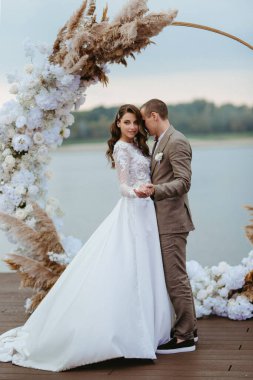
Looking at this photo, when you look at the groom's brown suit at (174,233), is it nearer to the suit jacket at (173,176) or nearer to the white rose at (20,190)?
the suit jacket at (173,176)

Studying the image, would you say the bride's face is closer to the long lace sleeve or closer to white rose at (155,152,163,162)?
the long lace sleeve

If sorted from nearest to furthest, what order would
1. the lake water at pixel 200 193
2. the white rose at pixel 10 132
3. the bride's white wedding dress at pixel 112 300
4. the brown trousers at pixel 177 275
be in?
the bride's white wedding dress at pixel 112 300
the brown trousers at pixel 177 275
the white rose at pixel 10 132
the lake water at pixel 200 193

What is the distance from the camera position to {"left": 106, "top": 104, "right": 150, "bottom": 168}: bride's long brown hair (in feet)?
13.3

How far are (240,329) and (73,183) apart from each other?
28.3 ft

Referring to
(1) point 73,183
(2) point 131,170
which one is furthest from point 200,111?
(2) point 131,170

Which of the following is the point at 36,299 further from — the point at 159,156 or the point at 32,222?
the point at 159,156

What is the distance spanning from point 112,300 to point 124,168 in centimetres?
70

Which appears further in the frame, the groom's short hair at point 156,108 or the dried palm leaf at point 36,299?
the dried palm leaf at point 36,299

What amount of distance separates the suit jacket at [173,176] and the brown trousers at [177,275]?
0.19 ft

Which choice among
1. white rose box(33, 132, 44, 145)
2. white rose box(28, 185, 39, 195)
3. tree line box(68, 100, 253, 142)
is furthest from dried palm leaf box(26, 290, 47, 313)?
tree line box(68, 100, 253, 142)

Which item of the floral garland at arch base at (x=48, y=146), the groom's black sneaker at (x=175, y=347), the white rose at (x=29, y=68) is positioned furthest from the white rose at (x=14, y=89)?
the groom's black sneaker at (x=175, y=347)

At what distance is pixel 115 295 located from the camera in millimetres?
3775

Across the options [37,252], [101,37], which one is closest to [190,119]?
[37,252]

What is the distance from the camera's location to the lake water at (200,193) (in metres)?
11.4
